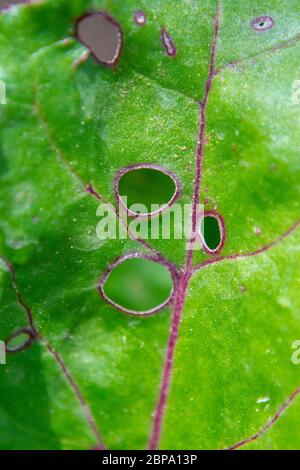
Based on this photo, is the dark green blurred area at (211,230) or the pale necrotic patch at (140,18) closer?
the pale necrotic patch at (140,18)

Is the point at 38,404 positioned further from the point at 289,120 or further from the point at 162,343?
the point at 289,120

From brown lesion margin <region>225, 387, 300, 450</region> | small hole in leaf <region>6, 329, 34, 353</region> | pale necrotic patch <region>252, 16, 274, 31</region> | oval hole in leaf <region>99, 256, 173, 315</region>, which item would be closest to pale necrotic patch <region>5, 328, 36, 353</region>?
small hole in leaf <region>6, 329, 34, 353</region>

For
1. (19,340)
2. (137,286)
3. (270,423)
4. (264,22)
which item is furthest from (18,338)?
(264,22)

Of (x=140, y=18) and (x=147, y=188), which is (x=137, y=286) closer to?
(x=147, y=188)

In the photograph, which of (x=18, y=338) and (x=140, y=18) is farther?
(x=18, y=338)

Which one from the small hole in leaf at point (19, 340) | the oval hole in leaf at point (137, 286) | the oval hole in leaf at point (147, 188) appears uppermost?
the oval hole in leaf at point (147, 188)

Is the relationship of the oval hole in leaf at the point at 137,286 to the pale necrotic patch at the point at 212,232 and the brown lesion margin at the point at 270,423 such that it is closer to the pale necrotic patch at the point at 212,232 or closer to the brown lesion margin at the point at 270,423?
the pale necrotic patch at the point at 212,232

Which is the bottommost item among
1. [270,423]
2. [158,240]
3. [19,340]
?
[270,423]

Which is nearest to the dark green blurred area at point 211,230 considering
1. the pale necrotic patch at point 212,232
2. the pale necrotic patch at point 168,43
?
the pale necrotic patch at point 212,232
